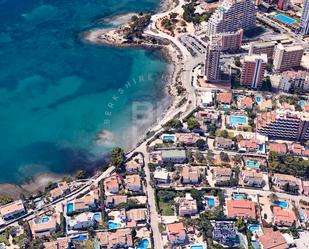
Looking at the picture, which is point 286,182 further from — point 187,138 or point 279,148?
point 187,138

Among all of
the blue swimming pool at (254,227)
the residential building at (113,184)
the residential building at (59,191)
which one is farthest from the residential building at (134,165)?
the blue swimming pool at (254,227)

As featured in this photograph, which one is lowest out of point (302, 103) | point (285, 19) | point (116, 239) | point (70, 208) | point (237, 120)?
point (116, 239)

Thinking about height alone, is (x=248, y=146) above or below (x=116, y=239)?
above

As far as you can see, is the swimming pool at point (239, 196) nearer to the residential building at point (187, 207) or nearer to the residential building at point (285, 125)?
the residential building at point (187, 207)

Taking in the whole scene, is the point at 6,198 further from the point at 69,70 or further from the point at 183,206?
the point at 69,70

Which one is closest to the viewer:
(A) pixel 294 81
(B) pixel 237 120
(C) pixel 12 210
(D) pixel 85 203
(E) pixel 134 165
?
(C) pixel 12 210

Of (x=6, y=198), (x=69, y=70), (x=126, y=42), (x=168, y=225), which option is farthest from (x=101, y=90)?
(x=168, y=225)

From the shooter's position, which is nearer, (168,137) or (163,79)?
(168,137)

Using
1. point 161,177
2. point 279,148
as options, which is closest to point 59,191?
point 161,177
